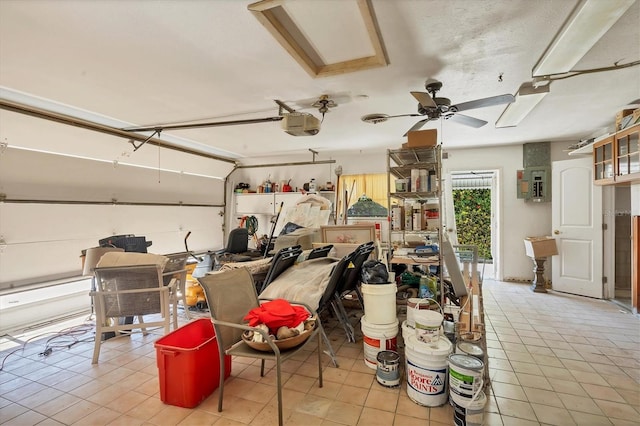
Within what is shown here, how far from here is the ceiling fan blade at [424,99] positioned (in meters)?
2.48

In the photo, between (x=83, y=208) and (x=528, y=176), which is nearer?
(x=83, y=208)

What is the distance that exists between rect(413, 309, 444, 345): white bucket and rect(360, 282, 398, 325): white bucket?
36 cm

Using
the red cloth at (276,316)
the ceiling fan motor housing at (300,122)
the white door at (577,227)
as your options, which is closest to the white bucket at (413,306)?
the red cloth at (276,316)

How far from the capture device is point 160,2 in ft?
5.80

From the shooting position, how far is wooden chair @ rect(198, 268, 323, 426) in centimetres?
188

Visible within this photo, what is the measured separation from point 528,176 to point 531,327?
3.17 m

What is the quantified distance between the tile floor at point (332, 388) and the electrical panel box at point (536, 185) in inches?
105

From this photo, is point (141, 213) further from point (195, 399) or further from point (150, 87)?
point (195, 399)

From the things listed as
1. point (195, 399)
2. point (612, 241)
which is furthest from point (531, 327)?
point (195, 399)

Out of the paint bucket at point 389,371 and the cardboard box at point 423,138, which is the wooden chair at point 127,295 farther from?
the cardboard box at point 423,138

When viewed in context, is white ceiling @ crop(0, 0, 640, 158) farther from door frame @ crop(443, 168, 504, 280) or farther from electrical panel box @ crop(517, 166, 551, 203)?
door frame @ crop(443, 168, 504, 280)

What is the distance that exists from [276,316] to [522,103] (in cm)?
329

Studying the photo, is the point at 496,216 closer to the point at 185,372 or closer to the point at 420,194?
the point at 420,194

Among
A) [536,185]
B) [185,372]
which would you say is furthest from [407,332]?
[536,185]
